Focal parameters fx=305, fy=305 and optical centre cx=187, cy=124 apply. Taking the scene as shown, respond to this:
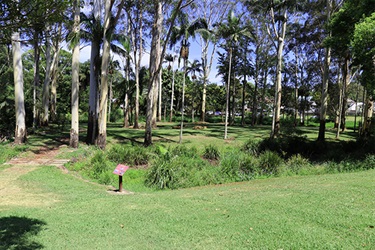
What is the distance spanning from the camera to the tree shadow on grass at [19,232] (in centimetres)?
477

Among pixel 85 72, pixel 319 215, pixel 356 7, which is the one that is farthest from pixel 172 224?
pixel 85 72

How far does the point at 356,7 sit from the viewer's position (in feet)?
49.1

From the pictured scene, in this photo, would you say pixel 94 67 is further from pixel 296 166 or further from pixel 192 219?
pixel 192 219

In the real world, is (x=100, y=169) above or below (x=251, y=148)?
below

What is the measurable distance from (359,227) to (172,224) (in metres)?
3.26

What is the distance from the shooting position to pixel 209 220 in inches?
236

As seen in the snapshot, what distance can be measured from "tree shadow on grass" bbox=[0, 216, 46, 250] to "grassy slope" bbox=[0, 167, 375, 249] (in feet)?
0.05

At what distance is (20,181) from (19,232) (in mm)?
5225

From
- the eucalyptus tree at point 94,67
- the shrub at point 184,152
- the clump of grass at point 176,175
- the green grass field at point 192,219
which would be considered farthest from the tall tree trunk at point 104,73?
the green grass field at point 192,219

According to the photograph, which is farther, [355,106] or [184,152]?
[355,106]

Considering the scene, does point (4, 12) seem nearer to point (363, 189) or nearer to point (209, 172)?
point (363, 189)

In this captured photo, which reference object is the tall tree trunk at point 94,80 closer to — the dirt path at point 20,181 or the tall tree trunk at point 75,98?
the tall tree trunk at point 75,98

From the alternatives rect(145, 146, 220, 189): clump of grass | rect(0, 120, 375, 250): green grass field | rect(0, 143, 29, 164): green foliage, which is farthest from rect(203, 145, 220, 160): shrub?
rect(0, 143, 29, 164): green foliage

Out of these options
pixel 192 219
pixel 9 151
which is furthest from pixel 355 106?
pixel 192 219
